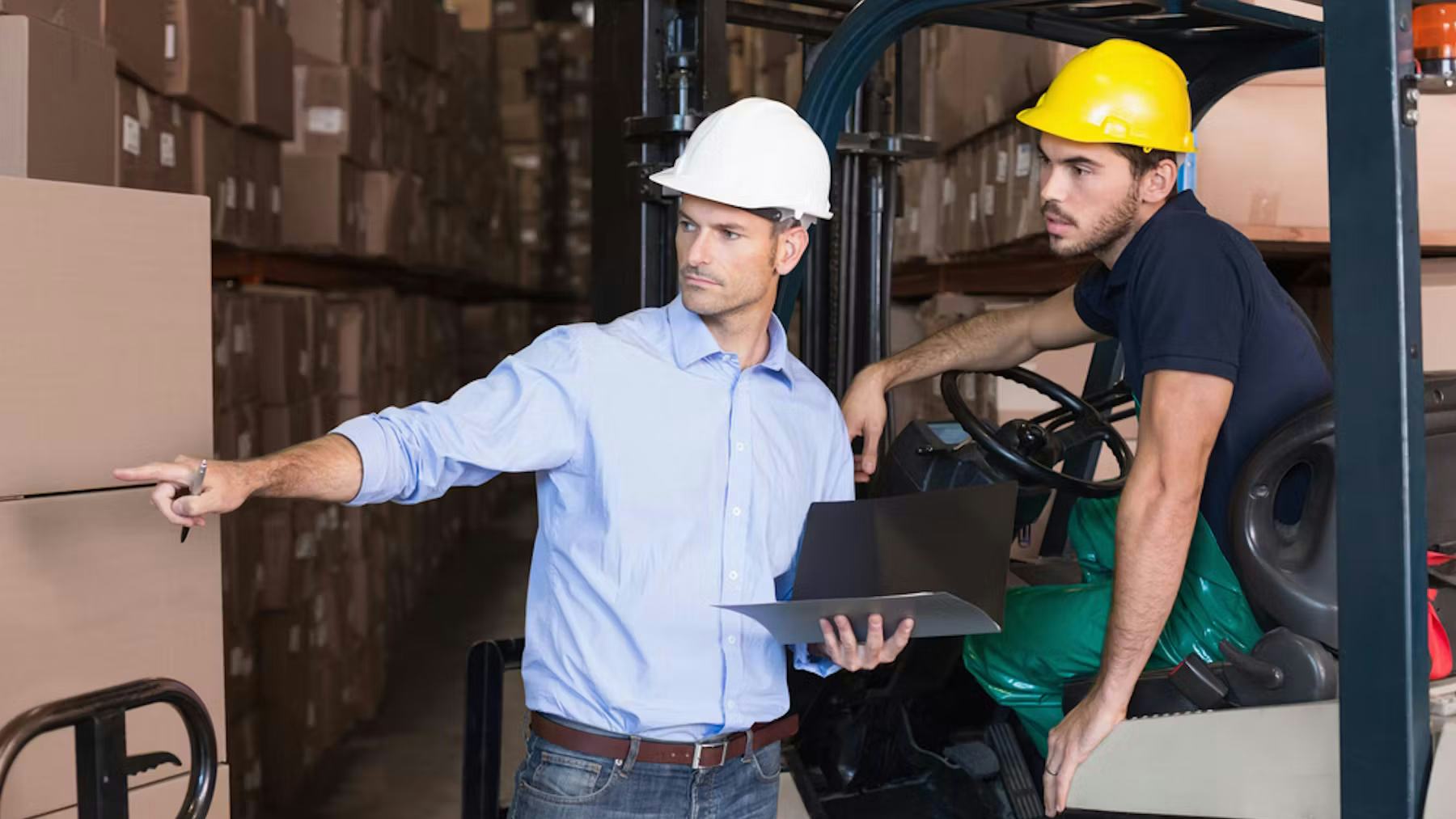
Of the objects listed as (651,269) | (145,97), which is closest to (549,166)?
(145,97)

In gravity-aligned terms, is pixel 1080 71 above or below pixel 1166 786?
above

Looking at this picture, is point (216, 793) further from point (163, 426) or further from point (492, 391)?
point (492, 391)

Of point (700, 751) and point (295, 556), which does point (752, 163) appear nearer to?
point (700, 751)

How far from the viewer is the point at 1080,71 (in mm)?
2189

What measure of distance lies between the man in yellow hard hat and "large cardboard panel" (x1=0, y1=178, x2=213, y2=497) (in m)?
1.27

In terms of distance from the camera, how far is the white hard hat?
2012mm

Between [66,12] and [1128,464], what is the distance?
236 cm

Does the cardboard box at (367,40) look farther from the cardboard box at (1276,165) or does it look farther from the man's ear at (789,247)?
the man's ear at (789,247)

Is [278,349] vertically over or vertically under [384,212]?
under

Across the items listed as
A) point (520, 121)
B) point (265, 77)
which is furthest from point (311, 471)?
point (520, 121)

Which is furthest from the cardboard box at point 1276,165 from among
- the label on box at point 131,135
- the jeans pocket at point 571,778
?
the label on box at point 131,135

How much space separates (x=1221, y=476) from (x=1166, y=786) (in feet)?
1.51

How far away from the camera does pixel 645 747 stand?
1957 mm

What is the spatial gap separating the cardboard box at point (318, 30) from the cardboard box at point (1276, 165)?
3251 mm
